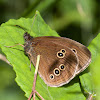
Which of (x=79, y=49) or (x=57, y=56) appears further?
(x=57, y=56)

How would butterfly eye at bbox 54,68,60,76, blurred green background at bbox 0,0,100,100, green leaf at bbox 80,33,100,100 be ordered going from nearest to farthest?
green leaf at bbox 80,33,100,100
butterfly eye at bbox 54,68,60,76
blurred green background at bbox 0,0,100,100

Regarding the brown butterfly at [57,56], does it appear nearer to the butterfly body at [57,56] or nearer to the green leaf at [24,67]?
the butterfly body at [57,56]

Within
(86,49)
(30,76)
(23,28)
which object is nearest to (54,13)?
(23,28)

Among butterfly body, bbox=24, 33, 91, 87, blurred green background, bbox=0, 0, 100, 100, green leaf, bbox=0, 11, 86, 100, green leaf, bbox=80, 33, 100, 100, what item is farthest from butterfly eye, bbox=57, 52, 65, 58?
blurred green background, bbox=0, 0, 100, 100

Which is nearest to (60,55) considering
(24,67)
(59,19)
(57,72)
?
(57,72)

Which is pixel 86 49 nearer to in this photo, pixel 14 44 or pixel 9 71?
pixel 14 44

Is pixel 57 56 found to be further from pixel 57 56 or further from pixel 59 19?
pixel 59 19

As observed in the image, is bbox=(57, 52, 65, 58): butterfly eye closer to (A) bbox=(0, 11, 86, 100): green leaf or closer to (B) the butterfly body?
(B) the butterfly body
